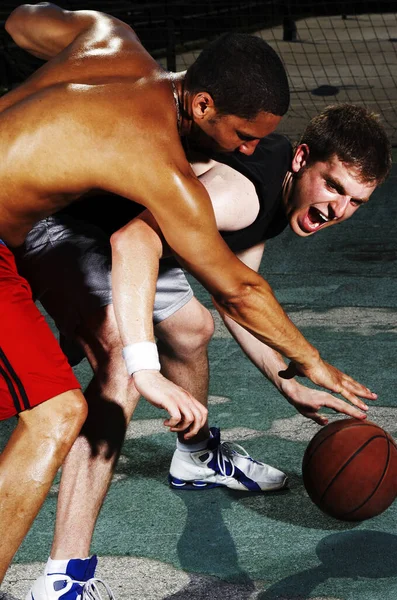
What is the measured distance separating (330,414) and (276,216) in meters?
1.31

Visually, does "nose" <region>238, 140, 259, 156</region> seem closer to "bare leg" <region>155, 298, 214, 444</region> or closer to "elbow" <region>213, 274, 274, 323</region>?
"elbow" <region>213, 274, 274, 323</region>

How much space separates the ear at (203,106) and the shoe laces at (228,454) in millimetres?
1537

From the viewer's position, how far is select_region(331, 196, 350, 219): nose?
354 cm

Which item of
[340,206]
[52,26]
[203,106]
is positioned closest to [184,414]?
[203,106]

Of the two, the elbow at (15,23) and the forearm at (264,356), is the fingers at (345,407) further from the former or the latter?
the elbow at (15,23)

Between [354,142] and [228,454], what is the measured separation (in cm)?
139

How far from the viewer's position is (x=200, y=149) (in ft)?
10.6

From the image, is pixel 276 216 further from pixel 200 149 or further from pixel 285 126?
pixel 285 126

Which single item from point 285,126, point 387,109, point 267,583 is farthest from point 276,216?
point 387,109

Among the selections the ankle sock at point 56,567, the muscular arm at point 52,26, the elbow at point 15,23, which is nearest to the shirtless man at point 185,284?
the ankle sock at point 56,567

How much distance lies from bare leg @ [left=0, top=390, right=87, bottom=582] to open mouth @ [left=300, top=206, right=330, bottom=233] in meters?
1.29

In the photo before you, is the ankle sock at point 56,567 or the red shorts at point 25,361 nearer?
the red shorts at point 25,361

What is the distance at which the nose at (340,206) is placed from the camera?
3.54 meters

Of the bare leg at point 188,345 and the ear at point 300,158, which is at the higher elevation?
the ear at point 300,158
